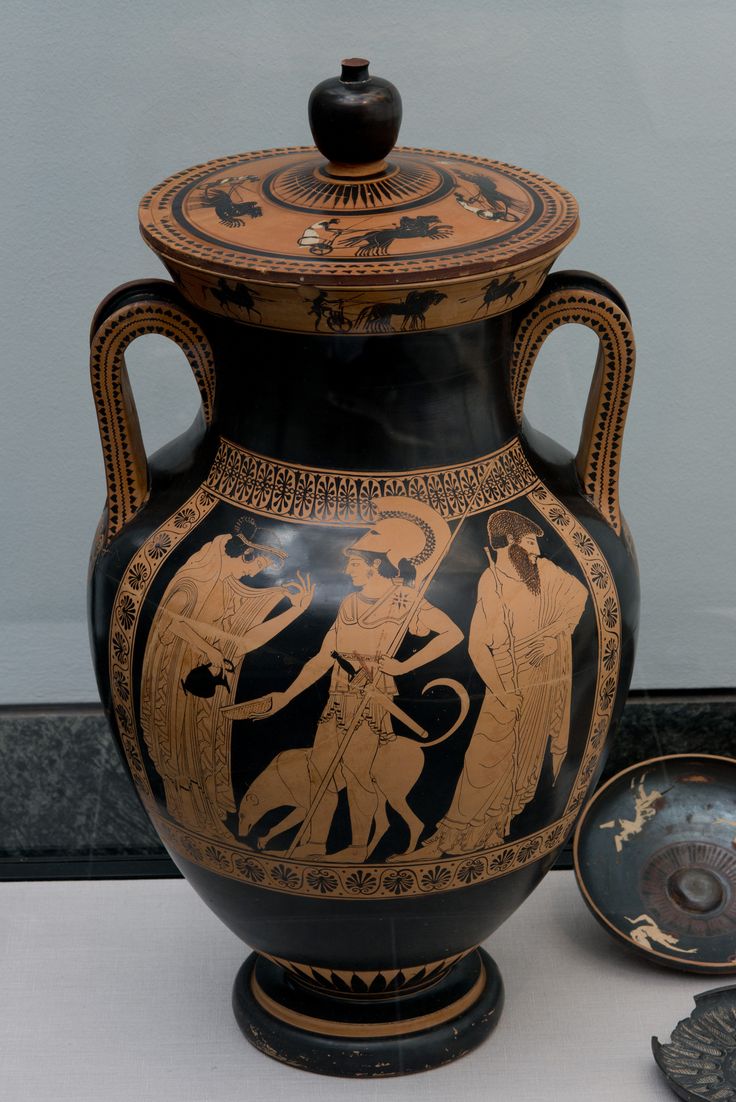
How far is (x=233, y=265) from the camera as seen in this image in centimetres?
153

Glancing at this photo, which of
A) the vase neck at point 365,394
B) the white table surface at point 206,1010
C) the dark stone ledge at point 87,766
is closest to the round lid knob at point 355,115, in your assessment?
the vase neck at point 365,394

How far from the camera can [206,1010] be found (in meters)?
2.04

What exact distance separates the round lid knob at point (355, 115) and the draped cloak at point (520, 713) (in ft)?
1.52

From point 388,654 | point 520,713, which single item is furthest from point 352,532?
point 520,713

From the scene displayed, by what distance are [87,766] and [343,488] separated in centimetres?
115

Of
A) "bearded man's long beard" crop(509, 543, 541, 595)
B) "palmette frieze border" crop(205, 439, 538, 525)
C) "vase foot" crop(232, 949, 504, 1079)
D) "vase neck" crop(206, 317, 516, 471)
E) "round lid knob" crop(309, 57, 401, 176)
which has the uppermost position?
"round lid knob" crop(309, 57, 401, 176)

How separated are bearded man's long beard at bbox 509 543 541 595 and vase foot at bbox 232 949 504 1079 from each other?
1.95 ft

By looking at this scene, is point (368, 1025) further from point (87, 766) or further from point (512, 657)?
point (87, 766)

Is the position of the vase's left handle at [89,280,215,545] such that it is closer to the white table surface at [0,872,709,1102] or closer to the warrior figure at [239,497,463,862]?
the warrior figure at [239,497,463,862]

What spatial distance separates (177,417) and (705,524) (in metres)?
0.90

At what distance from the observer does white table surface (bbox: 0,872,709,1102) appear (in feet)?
6.27

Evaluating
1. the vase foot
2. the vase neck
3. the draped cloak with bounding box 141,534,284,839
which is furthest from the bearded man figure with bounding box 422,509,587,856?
the vase foot

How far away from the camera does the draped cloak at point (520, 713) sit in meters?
1.61

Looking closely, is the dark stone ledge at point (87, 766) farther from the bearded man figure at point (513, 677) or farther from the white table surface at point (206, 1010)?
the bearded man figure at point (513, 677)
